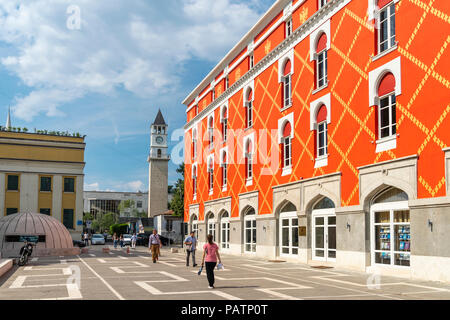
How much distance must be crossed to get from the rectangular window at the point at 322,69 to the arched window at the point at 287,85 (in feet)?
10.3

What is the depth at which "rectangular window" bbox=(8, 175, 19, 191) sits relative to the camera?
5375 centimetres

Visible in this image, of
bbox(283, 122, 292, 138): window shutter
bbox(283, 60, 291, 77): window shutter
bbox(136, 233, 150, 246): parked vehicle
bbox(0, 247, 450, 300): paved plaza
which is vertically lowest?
bbox(136, 233, 150, 246): parked vehicle

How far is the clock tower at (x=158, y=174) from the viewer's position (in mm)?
100688

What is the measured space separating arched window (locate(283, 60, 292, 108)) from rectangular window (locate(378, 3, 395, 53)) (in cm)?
871

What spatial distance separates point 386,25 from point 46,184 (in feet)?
141

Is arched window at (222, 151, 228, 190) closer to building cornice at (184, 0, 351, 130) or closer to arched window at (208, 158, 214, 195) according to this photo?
arched window at (208, 158, 214, 195)

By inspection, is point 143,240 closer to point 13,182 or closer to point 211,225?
point 13,182

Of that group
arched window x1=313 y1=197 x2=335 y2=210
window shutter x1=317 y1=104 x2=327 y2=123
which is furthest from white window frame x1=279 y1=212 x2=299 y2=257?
window shutter x1=317 y1=104 x2=327 y2=123

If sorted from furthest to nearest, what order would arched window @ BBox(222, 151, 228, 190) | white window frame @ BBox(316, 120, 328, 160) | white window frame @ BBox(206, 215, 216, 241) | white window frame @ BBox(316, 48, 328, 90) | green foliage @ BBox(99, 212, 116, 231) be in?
green foliage @ BBox(99, 212, 116, 231)
white window frame @ BBox(206, 215, 216, 241)
arched window @ BBox(222, 151, 228, 190)
white window frame @ BBox(316, 48, 328, 90)
white window frame @ BBox(316, 120, 328, 160)

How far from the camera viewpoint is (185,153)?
55.2 m

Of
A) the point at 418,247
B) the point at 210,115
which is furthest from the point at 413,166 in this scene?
the point at 210,115

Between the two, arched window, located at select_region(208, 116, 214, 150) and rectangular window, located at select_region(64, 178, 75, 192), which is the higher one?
arched window, located at select_region(208, 116, 214, 150)

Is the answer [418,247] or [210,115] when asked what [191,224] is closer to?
[210,115]

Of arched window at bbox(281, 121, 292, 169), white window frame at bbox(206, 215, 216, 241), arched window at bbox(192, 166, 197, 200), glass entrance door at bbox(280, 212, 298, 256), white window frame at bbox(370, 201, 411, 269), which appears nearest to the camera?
white window frame at bbox(370, 201, 411, 269)
